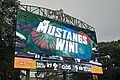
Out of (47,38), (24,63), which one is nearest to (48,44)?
(47,38)

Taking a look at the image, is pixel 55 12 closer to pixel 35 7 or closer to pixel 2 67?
pixel 35 7

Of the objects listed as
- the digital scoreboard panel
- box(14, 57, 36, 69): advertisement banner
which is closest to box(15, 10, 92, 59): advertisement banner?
the digital scoreboard panel

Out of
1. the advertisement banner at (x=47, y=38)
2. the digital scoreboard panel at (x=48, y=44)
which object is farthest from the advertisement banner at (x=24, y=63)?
the advertisement banner at (x=47, y=38)

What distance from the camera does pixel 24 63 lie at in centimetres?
1619

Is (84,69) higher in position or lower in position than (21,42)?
lower

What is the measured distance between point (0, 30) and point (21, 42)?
235 centimetres

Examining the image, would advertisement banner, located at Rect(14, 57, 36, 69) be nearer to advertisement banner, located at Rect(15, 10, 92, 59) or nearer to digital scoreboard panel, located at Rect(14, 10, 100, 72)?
digital scoreboard panel, located at Rect(14, 10, 100, 72)

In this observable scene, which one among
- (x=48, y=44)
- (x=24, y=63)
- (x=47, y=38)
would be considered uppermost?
(x=47, y=38)

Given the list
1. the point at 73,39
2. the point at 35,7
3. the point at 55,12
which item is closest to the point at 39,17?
the point at 35,7

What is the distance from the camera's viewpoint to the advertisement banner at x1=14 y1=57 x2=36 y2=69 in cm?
1567

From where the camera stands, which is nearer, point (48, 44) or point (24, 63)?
point (24, 63)

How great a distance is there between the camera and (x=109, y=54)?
36750 mm

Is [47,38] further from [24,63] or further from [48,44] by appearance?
[24,63]

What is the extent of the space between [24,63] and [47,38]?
120 inches
